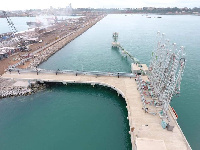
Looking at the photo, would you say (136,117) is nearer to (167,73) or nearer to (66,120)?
(167,73)

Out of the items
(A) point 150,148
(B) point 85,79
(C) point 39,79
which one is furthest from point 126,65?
(A) point 150,148

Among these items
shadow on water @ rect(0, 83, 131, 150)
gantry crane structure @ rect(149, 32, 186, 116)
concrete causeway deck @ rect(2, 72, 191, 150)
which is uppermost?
gantry crane structure @ rect(149, 32, 186, 116)

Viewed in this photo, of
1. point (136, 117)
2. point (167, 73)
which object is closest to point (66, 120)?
point (136, 117)

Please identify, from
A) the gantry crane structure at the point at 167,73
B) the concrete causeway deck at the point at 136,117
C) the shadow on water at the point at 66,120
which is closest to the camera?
the concrete causeway deck at the point at 136,117

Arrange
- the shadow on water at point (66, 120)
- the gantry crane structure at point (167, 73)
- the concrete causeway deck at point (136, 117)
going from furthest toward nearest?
1. the shadow on water at point (66, 120)
2. the gantry crane structure at point (167, 73)
3. the concrete causeway deck at point (136, 117)

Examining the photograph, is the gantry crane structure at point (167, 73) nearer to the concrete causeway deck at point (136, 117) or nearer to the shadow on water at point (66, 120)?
the concrete causeway deck at point (136, 117)

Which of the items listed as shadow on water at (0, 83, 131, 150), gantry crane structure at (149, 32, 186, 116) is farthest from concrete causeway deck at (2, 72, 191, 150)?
gantry crane structure at (149, 32, 186, 116)

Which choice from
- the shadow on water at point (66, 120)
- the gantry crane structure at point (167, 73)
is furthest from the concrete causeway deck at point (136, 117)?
the gantry crane structure at point (167, 73)

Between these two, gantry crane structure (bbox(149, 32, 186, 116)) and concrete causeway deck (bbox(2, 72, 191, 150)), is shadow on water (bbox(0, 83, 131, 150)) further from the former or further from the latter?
gantry crane structure (bbox(149, 32, 186, 116))

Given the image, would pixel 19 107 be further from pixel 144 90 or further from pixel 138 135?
pixel 144 90
